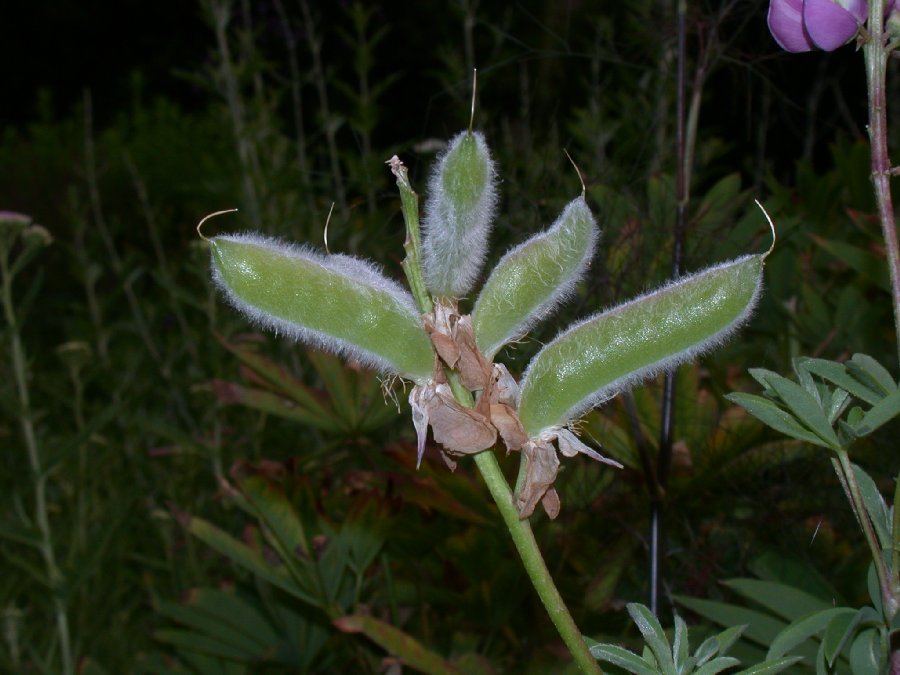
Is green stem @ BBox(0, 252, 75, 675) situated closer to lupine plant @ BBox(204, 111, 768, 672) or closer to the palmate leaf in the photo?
the palmate leaf

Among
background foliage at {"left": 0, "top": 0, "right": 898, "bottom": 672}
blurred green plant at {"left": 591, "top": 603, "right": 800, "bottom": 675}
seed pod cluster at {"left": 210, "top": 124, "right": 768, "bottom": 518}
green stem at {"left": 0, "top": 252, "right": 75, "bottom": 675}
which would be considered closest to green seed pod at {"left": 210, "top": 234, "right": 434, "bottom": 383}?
seed pod cluster at {"left": 210, "top": 124, "right": 768, "bottom": 518}

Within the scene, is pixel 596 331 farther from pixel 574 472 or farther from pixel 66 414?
pixel 66 414

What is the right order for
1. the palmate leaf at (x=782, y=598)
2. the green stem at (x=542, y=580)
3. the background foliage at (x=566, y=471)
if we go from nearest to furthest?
the green stem at (x=542, y=580), the palmate leaf at (x=782, y=598), the background foliage at (x=566, y=471)

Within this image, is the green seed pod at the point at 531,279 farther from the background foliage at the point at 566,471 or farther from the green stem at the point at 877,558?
the background foliage at the point at 566,471

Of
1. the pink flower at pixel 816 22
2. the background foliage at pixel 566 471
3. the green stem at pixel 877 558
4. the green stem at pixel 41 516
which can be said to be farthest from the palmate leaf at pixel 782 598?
the green stem at pixel 41 516

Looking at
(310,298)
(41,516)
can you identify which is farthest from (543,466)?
(41,516)
